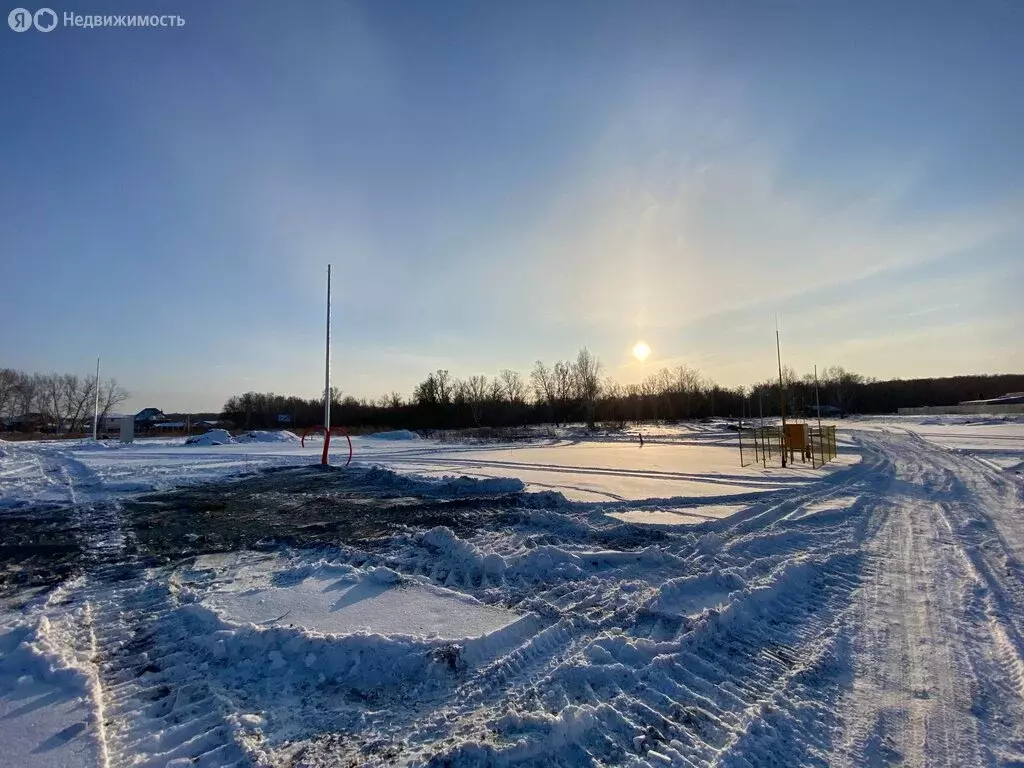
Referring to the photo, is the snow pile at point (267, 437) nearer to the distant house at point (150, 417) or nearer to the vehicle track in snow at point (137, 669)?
the vehicle track in snow at point (137, 669)

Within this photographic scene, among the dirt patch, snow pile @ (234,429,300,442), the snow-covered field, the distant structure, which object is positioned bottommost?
the snow-covered field

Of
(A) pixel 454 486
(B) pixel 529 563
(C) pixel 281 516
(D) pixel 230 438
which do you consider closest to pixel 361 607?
(B) pixel 529 563

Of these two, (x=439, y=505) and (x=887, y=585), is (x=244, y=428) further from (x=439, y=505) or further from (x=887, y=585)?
(x=887, y=585)

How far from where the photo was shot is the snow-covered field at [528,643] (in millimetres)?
3105

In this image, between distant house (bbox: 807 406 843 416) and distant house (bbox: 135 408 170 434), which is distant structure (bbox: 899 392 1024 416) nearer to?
distant house (bbox: 807 406 843 416)

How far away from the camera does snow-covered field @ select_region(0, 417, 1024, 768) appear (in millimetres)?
3105

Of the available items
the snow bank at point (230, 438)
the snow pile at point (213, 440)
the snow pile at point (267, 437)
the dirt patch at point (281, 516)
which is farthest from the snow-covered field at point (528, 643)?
the snow pile at point (267, 437)

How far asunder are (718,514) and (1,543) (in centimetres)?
1155

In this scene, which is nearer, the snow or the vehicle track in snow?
the vehicle track in snow

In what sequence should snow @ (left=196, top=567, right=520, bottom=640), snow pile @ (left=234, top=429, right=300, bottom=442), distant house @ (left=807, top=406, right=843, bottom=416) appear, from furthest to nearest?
distant house @ (left=807, top=406, right=843, bottom=416)
snow pile @ (left=234, top=429, right=300, bottom=442)
snow @ (left=196, top=567, right=520, bottom=640)

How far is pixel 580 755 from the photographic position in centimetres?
299

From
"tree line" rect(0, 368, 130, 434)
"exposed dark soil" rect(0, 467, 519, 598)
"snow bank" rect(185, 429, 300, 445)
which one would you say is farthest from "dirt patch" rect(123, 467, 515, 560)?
"tree line" rect(0, 368, 130, 434)

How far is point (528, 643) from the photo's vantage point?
4.33 meters

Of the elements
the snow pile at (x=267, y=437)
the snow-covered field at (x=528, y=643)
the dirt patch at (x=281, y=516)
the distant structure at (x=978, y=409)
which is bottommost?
the snow-covered field at (x=528, y=643)
